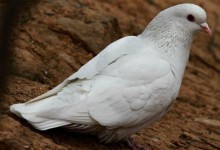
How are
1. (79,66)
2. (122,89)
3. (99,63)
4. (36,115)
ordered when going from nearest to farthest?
(36,115) → (122,89) → (99,63) → (79,66)

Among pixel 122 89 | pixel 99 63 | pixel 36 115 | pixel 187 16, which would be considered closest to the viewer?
pixel 36 115

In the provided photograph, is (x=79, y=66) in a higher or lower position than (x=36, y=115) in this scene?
lower

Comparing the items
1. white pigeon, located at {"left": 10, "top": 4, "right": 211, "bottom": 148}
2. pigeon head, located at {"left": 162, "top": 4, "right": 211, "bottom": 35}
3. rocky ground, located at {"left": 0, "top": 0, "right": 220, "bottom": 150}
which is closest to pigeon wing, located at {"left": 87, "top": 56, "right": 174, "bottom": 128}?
white pigeon, located at {"left": 10, "top": 4, "right": 211, "bottom": 148}

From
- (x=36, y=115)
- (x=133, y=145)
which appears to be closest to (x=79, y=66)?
(x=133, y=145)

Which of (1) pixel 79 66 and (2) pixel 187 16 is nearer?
(2) pixel 187 16

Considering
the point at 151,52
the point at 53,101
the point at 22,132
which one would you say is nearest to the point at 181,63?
the point at 151,52

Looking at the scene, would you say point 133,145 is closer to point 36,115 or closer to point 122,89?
point 122,89

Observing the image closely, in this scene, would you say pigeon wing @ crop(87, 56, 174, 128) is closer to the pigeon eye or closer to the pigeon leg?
the pigeon leg
